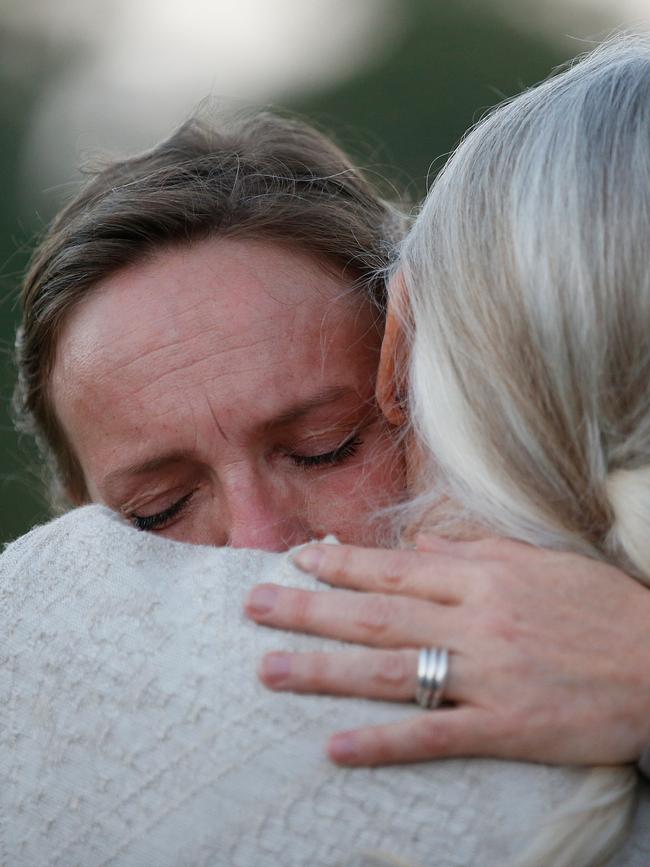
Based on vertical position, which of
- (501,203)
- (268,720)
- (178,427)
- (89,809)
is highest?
(501,203)

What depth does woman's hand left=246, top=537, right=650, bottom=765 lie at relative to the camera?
4.54 ft

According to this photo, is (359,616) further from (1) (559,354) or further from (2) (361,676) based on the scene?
(1) (559,354)

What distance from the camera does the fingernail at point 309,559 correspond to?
1553 mm

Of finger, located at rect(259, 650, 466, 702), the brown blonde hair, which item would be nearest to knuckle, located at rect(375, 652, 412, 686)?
finger, located at rect(259, 650, 466, 702)

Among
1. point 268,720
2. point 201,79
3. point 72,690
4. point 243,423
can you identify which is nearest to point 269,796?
point 268,720

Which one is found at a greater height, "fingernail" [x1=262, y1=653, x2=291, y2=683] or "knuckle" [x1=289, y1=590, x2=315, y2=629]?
"knuckle" [x1=289, y1=590, x2=315, y2=629]

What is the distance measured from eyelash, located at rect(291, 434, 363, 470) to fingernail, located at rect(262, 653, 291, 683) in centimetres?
76

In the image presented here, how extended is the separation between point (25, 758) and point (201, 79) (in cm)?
1119

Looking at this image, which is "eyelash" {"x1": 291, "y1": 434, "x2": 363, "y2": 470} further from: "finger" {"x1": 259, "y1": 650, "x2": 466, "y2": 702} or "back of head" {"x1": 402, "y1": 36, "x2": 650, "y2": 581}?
"finger" {"x1": 259, "y1": 650, "x2": 466, "y2": 702}

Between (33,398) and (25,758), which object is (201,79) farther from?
(25,758)

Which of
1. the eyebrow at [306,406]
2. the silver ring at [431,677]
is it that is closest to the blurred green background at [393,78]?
the eyebrow at [306,406]

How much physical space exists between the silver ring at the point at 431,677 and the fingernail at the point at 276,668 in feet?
0.58

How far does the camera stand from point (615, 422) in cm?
149

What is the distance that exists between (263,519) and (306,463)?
0.18 metres
